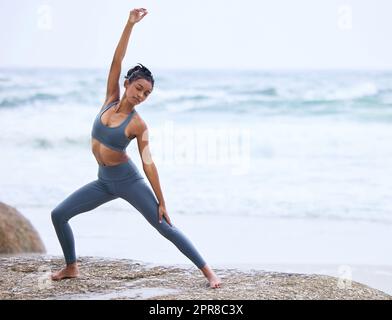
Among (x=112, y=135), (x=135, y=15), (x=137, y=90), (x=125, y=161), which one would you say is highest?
(x=135, y=15)

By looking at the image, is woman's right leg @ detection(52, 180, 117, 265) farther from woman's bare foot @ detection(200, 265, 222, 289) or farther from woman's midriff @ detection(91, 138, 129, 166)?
woman's bare foot @ detection(200, 265, 222, 289)

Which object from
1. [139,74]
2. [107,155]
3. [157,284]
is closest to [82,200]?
[107,155]

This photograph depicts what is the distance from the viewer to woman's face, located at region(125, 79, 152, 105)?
16.0ft

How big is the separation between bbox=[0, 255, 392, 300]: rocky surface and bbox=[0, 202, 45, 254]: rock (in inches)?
25.6

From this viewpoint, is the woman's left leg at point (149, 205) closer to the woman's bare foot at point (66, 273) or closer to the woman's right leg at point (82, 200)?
the woman's right leg at point (82, 200)

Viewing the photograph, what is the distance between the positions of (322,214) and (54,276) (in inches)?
250

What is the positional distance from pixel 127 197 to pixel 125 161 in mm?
241

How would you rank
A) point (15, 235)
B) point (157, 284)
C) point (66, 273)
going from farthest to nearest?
point (15, 235) → point (66, 273) → point (157, 284)

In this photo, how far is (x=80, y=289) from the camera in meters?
5.21

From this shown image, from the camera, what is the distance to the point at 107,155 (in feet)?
16.5

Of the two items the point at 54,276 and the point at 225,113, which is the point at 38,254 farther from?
the point at 225,113

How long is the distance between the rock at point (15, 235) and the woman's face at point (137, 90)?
8.06 ft

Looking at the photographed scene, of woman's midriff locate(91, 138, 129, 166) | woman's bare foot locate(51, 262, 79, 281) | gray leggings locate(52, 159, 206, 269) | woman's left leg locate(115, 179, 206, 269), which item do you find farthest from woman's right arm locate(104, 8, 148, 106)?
woman's bare foot locate(51, 262, 79, 281)

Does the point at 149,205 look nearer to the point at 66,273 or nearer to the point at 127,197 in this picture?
the point at 127,197
